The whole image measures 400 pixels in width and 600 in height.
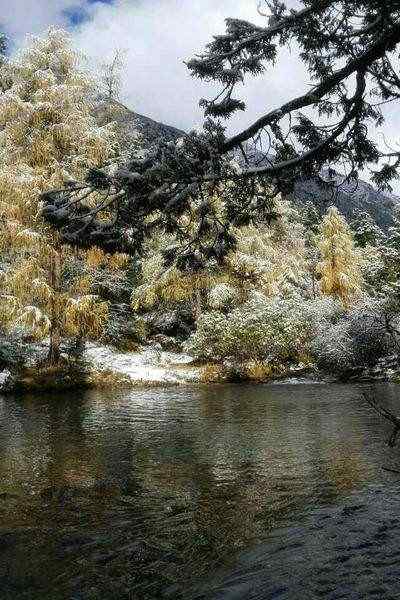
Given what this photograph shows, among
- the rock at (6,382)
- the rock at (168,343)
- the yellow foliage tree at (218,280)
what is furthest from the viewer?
the rock at (168,343)

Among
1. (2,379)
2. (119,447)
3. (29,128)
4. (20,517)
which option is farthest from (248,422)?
(29,128)

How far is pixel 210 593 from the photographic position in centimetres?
390

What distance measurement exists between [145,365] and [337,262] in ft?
63.9

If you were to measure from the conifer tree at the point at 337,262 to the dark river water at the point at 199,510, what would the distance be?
2645 centimetres

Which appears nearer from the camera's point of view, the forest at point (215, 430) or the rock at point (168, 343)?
the forest at point (215, 430)

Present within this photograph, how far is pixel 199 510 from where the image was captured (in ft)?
19.2

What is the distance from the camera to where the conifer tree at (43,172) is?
19.9 m

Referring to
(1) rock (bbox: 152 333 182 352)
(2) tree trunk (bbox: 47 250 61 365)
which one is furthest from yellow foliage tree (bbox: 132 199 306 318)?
(2) tree trunk (bbox: 47 250 61 365)

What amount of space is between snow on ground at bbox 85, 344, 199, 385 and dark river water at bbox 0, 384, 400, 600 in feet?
32.1

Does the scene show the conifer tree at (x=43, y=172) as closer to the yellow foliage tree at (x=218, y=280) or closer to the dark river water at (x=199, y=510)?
the yellow foliage tree at (x=218, y=280)

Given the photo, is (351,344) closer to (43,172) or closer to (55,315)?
(55,315)

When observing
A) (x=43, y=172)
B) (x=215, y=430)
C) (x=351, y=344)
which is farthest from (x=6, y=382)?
(x=351, y=344)

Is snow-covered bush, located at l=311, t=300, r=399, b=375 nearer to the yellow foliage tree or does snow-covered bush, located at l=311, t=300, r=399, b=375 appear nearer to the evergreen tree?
the yellow foliage tree

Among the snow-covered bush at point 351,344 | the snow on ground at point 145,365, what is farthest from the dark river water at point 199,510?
the snow-covered bush at point 351,344
